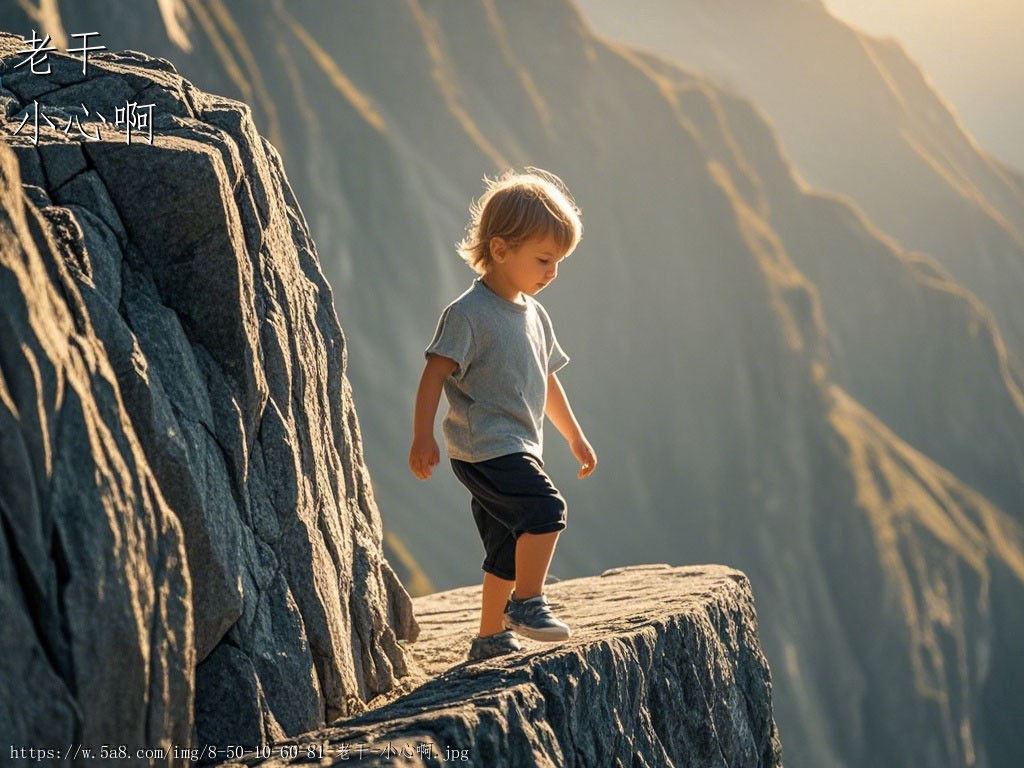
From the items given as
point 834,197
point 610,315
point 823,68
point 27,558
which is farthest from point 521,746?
point 823,68

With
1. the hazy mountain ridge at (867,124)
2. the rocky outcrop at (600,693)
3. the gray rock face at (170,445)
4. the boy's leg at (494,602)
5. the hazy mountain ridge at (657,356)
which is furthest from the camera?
the hazy mountain ridge at (867,124)

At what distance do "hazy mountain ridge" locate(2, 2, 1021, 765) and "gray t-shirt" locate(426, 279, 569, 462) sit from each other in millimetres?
38320

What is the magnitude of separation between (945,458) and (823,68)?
6626 centimetres

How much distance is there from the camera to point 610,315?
194ft

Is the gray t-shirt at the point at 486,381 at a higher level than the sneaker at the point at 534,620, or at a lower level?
higher

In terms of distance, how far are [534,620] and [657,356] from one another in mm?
54785

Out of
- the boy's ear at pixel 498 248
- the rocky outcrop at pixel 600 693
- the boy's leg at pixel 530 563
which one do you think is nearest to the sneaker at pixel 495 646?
the rocky outcrop at pixel 600 693

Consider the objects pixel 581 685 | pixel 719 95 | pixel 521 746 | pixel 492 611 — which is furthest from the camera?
pixel 719 95

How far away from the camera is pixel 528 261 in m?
6.27

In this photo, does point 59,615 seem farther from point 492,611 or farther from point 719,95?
point 719,95

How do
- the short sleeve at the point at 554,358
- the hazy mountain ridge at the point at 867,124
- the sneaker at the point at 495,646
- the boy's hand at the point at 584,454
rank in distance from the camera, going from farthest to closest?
the hazy mountain ridge at the point at 867,124 → the boy's hand at the point at 584,454 → the short sleeve at the point at 554,358 → the sneaker at the point at 495,646

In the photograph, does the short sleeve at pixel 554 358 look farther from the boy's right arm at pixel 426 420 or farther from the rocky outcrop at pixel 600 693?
the rocky outcrop at pixel 600 693

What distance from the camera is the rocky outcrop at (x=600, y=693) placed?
4535 mm

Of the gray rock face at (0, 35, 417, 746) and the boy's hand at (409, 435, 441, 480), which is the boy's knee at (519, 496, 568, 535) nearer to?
the boy's hand at (409, 435, 441, 480)
